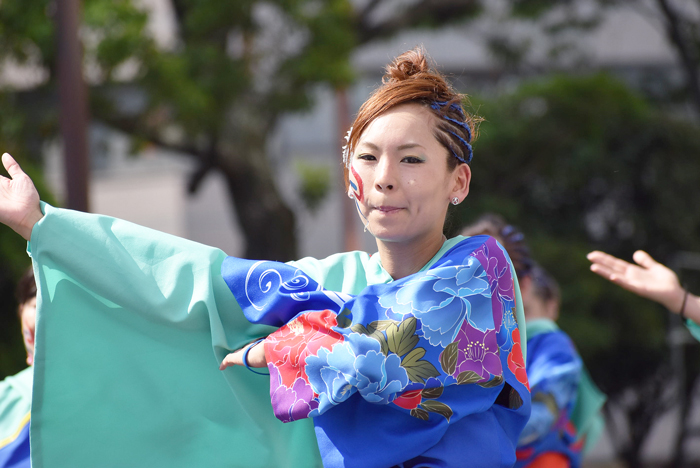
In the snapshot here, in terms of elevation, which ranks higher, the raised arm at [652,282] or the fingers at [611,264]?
the fingers at [611,264]

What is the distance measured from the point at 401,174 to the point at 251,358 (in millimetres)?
530

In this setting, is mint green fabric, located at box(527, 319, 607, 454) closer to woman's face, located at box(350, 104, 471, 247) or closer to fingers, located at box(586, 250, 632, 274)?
fingers, located at box(586, 250, 632, 274)

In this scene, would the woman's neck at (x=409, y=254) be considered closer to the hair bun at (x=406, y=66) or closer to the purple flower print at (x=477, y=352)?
the purple flower print at (x=477, y=352)

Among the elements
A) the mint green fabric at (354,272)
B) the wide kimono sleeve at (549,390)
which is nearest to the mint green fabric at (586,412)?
the wide kimono sleeve at (549,390)

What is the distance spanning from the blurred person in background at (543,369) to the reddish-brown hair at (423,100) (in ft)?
3.07

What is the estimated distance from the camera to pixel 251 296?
1767mm

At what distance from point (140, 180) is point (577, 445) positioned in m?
9.87

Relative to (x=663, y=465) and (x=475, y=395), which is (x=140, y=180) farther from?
(x=475, y=395)

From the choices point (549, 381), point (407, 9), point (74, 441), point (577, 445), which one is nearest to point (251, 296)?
point (74, 441)

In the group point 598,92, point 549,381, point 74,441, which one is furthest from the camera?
point 598,92

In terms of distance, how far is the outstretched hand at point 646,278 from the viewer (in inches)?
83.4

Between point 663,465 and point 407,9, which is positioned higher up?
point 407,9

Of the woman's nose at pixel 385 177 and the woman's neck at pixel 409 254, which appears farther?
the woman's neck at pixel 409 254

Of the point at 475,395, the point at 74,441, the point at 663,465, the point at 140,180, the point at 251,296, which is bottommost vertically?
the point at 663,465
